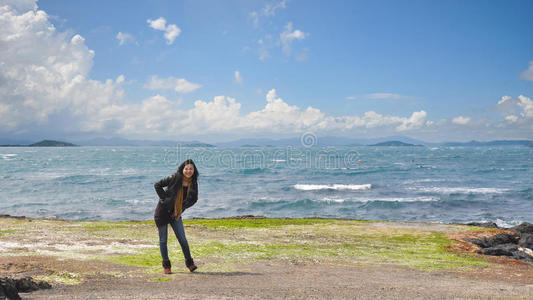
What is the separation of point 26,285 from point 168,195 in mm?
3181

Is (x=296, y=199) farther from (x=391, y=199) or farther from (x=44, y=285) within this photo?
(x=44, y=285)

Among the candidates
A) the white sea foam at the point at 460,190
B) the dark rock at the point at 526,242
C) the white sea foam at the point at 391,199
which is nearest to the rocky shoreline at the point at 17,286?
the dark rock at the point at 526,242

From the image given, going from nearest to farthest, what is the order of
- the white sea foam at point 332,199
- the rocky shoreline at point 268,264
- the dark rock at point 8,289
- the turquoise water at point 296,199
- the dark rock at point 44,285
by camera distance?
the dark rock at point 8,289
the dark rock at point 44,285
the rocky shoreline at point 268,264
the turquoise water at point 296,199
the white sea foam at point 332,199

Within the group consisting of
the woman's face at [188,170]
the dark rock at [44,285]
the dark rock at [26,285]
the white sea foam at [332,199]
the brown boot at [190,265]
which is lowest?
the white sea foam at [332,199]

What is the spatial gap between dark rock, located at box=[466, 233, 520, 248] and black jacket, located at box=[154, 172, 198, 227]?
50.1 feet

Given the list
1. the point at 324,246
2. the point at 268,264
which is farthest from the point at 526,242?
the point at 268,264

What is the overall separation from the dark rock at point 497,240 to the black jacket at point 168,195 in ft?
50.1

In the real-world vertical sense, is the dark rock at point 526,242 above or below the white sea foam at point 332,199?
above

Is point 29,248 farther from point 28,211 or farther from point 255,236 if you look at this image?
point 28,211

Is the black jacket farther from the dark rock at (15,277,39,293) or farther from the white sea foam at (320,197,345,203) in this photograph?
the white sea foam at (320,197,345,203)

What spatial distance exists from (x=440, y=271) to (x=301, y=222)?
12.7 metres

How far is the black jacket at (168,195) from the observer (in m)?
8.65

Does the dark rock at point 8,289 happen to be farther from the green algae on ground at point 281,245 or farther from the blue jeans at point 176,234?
the green algae on ground at point 281,245

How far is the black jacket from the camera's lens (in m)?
8.65
